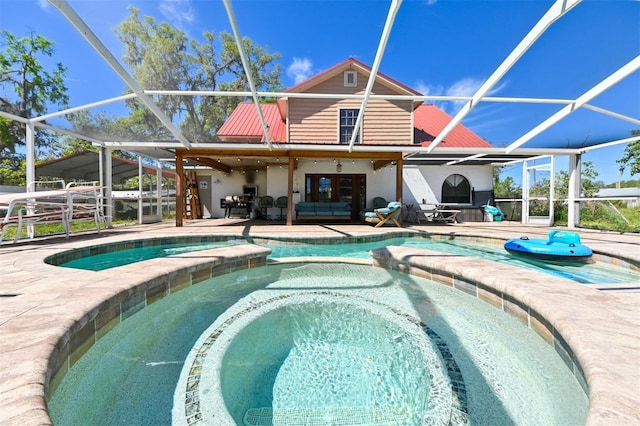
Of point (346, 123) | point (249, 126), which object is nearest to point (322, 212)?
point (346, 123)

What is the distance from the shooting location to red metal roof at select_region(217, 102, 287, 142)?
10742mm

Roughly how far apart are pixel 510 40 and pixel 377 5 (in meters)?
2.65

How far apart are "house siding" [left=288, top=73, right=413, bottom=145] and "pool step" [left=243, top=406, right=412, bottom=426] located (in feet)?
30.1

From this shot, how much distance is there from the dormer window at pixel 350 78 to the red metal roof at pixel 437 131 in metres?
3.45

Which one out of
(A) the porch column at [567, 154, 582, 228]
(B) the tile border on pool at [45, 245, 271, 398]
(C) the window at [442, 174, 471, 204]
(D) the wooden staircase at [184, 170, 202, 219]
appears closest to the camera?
(B) the tile border on pool at [45, 245, 271, 398]

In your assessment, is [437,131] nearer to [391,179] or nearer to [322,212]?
[391,179]

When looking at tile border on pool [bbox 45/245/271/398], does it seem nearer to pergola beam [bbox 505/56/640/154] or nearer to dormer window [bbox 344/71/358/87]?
pergola beam [bbox 505/56/640/154]

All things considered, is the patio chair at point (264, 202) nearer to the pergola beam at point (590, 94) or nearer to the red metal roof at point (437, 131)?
the red metal roof at point (437, 131)

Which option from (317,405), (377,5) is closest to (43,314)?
(317,405)

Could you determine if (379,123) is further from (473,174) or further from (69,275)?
(69,275)

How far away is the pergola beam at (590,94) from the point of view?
175 inches

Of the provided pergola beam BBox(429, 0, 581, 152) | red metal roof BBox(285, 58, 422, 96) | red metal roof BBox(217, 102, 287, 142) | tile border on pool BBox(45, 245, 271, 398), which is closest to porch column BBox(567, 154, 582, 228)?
red metal roof BBox(285, 58, 422, 96)

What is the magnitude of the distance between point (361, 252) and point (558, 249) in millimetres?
3488

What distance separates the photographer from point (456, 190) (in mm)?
12320
